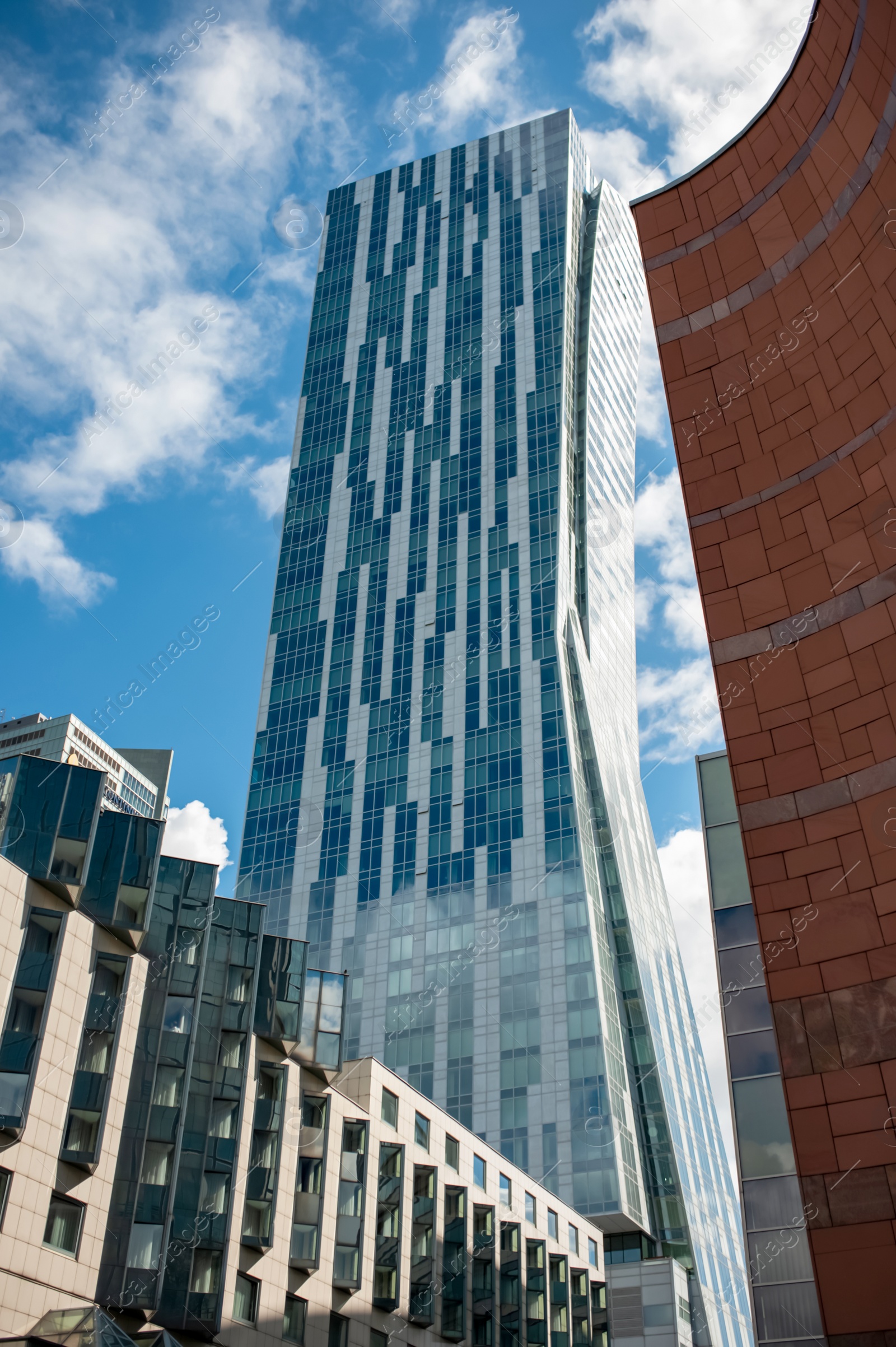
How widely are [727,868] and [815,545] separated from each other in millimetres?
7977

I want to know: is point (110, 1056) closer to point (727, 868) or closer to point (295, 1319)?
point (295, 1319)

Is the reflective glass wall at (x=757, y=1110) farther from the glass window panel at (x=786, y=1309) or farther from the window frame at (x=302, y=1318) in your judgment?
the window frame at (x=302, y=1318)

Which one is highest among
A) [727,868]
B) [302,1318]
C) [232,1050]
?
[232,1050]

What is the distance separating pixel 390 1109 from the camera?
58125 mm

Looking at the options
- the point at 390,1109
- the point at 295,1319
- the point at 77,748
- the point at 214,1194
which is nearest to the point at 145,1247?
the point at 214,1194

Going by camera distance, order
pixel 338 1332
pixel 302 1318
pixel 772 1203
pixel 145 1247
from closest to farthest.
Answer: pixel 772 1203, pixel 145 1247, pixel 302 1318, pixel 338 1332

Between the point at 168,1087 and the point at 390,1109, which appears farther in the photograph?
the point at 390,1109

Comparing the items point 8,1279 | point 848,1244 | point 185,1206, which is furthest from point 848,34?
point 185,1206

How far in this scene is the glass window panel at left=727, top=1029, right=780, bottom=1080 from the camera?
82.4 ft

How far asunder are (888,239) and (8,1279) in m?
33.7

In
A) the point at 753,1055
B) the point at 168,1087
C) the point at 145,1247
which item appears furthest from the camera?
the point at 168,1087

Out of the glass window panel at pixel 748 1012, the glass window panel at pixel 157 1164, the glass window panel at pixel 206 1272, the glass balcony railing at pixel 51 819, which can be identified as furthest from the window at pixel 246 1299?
the glass window panel at pixel 748 1012

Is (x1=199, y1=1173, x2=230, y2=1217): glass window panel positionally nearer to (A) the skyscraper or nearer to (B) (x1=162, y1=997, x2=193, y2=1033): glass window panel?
(B) (x1=162, y1=997, x2=193, y2=1033): glass window panel

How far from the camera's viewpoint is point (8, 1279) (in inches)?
1318
